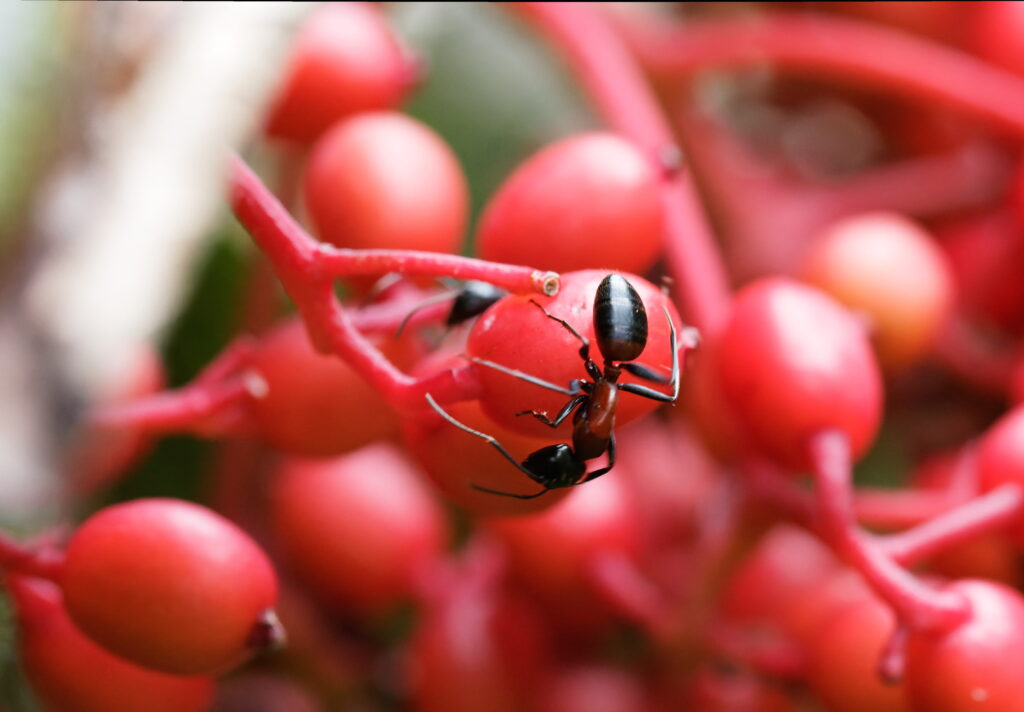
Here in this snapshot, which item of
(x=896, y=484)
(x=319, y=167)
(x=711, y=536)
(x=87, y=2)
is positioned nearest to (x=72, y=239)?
(x=87, y=2)

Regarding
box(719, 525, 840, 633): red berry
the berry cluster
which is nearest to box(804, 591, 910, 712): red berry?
the berry cluster

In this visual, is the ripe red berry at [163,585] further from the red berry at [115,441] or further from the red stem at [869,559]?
the red stem at [869,559]

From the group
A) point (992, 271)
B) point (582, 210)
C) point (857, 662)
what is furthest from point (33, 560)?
point (992, 271)

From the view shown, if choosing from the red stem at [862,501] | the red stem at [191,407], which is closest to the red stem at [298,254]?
the red stem at [191,407]

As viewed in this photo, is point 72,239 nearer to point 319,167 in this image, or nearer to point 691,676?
point 319,167

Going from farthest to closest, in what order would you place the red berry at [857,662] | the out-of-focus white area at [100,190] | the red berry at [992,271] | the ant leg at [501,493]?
A: the red berry at [992,271]
the red berry at [857,662]
the ant leg at [501,493]
the out-of-focus white area at [100,190]

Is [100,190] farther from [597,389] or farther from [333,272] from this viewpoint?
[597,389]

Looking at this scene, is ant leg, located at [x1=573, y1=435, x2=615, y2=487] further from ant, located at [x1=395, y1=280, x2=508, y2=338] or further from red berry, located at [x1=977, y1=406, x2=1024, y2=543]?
Answer: red berry, located at [x1=977, y1=406, x2=1024, y2=543]
